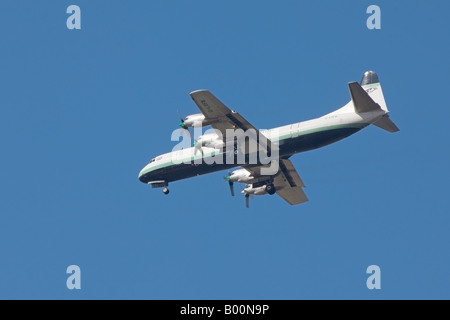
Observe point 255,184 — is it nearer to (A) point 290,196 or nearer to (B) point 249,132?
(A) point 290,196

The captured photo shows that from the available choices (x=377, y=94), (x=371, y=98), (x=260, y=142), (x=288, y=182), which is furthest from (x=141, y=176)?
(x=371, y=98)

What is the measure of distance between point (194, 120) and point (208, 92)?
3.19 meters

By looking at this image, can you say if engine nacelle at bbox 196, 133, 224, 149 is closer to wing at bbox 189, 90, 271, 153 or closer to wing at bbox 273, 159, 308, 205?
wing at bbox 189, 90, 271, 153

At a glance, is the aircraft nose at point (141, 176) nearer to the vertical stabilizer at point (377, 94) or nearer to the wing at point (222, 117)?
the wing at point (222, 117)

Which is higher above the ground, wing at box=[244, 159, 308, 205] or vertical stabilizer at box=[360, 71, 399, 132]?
vertical stabilizer at box=[360, 71, 399, 132]

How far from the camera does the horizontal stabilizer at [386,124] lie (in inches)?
1859

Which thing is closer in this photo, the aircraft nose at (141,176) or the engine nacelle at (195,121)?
the engine nacelle at (195,121)

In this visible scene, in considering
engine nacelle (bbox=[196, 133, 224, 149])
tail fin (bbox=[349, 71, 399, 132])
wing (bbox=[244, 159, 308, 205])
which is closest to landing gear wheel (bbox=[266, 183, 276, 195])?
wing (bbox=[244, 159, 308, 205])

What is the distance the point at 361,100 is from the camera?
46219 millimetres

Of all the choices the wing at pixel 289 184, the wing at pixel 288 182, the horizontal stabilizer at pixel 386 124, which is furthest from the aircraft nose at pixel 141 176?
the horizontal stabilizer at pixel 386 124

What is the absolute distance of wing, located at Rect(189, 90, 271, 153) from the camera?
150 ft
